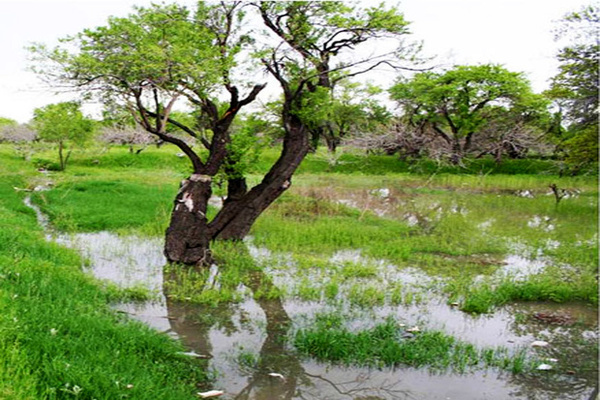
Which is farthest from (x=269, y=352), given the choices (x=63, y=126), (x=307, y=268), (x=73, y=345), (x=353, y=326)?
(x=63, y=126)

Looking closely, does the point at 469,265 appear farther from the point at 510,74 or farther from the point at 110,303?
the point at 510,74

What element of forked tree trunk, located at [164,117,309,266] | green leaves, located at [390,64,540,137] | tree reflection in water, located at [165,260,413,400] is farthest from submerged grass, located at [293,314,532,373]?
green leaves, located at [390,64,540,137]

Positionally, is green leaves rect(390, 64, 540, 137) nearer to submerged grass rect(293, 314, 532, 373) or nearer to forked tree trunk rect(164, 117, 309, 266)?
forked tree trunk rect(164, 117, 309, 266)

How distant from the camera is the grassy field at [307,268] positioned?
15.4 ft

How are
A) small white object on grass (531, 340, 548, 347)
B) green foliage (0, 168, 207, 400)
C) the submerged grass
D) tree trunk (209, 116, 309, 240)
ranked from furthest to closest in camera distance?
tree trunk (209, 116, 309, 240), small white object on grass (531, 340, 548, 347), the submerged grass, green foliage (0, 168, 207, 400)

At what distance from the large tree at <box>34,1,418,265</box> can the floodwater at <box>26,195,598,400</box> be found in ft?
5.61

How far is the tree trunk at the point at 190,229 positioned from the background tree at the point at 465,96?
25.2 m

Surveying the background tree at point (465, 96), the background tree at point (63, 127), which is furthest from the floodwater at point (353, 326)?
the background tree at point (465, 96)

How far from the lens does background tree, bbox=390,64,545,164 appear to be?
33.8 m

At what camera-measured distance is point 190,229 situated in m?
10.1

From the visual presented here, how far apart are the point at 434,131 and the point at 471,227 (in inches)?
910

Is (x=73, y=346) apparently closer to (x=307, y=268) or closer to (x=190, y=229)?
(x=190, y=229)

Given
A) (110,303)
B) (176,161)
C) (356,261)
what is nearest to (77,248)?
(110,303)

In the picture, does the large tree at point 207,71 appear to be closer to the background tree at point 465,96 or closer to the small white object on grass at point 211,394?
the small white object on grass at point 211,394
